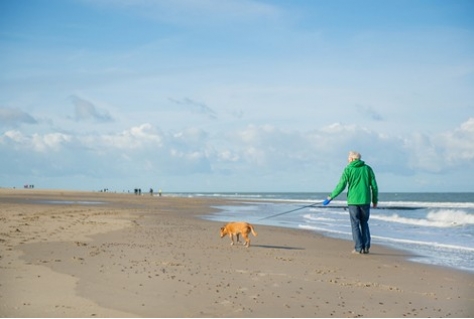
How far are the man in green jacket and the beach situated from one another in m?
0.43

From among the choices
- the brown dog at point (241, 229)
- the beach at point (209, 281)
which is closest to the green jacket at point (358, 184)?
the beach at point (209, 281)

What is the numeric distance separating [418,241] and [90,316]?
12011mm

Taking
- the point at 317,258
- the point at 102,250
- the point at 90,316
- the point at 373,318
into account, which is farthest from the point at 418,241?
the point at 90,316

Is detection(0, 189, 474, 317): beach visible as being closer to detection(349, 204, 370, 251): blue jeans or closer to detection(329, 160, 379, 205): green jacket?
detection(349, 204, 370, 251): blue jeans

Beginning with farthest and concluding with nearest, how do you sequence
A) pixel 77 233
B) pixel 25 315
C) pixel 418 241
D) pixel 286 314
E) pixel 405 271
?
pixel 418 241 < pixel 77 233 < pixel 405 271 < pixel 286 314 < pixel 25 315

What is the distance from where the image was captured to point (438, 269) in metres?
9.30

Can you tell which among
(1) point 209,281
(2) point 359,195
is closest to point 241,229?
(2) point 359,195

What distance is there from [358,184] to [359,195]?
248 mm

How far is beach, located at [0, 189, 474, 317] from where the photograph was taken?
215 inches

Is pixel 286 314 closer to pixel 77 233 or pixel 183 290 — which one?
pixel 183 290

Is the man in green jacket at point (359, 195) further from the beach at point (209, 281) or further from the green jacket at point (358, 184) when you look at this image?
the beach at point (209, 281)

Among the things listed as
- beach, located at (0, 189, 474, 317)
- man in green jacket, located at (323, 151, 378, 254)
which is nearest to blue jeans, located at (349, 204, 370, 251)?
man in green jacket, located at (323, 151, 378, 254)

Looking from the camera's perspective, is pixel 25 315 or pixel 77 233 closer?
pixel 25 315

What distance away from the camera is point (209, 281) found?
7035 mm
